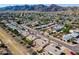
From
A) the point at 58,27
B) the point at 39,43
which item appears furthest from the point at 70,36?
the point at 39,43

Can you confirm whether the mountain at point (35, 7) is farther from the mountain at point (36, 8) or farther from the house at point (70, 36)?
the house at point (70, 36)

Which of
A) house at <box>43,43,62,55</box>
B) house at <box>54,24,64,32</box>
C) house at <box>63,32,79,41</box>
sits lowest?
house at <box>43,43,62,55</box>

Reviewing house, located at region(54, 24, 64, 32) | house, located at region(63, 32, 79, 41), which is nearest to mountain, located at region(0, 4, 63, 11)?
house, located at region(54, 24, 64, 32)

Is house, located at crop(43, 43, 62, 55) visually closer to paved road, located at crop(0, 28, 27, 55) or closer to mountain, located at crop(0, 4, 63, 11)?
paved road, located at crop(0, 28, 27, 55)

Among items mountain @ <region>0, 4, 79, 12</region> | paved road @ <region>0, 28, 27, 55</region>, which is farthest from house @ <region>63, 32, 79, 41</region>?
paved road @ <region>0, 28, 27, 55</region>

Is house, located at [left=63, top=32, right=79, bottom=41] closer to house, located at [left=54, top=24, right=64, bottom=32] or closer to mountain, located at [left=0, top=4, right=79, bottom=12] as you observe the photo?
house, located at [left=54, top=24, right=64, bottom=32]

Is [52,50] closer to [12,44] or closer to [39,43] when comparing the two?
[39,43]

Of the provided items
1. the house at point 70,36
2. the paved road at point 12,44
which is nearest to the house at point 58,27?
the house at point 70,36

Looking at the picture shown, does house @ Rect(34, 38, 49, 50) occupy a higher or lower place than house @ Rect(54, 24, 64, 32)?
lower
